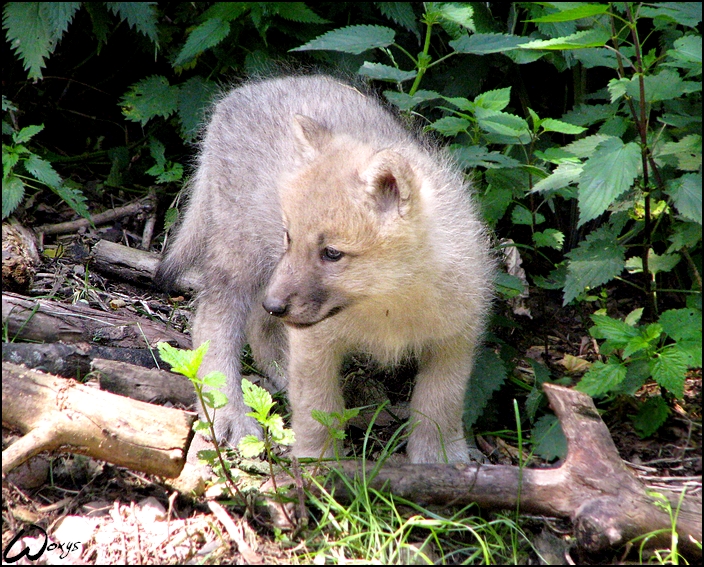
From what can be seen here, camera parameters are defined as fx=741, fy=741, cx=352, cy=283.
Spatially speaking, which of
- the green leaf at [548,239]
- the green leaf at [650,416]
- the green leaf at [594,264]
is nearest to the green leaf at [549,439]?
the green leaf at [650,416]

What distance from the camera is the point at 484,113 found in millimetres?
3635

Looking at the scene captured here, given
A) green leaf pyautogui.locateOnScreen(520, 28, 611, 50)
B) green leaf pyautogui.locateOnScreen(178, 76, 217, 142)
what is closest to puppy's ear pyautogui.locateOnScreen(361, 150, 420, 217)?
green leaf pyautogui.locateOnScreen(520, 28, 611, 50)

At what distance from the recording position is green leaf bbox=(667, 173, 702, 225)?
298 cm

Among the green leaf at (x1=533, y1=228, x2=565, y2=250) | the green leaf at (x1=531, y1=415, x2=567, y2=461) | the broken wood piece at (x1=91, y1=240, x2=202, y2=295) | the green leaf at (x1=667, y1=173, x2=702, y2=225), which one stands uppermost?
the green leaf at (x1=667, y1=173, x2=702, y2=225)

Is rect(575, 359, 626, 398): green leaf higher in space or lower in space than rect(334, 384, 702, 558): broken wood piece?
higher

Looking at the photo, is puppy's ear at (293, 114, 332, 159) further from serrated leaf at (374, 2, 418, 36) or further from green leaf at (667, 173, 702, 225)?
green leaf at (667, 173, 702, 225)

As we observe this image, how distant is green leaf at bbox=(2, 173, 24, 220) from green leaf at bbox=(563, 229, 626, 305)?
9.97 ft

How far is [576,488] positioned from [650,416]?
2.57ft

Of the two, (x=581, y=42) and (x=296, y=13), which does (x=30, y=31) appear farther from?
(x=581, y=42)

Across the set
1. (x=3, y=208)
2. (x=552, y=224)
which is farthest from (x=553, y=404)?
(x=3, y=208)

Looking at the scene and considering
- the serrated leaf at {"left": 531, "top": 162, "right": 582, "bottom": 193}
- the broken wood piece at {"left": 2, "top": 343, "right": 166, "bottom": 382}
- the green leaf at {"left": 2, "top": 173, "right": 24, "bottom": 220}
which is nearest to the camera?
the broken wood piece at {"left": 2, "top": 343, "right": 166, "bottom": 382}

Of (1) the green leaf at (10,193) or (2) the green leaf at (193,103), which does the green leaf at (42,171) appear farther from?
(2) the green leaf at (193,103)

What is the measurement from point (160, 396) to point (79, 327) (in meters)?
0.65

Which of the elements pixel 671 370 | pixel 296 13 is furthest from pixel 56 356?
pixel 671 370
